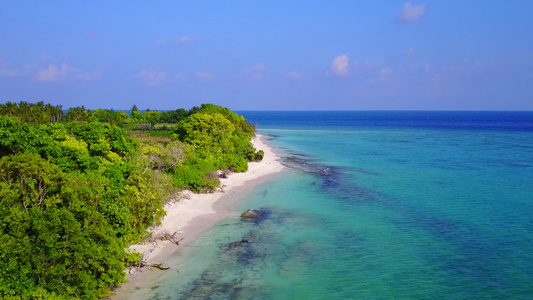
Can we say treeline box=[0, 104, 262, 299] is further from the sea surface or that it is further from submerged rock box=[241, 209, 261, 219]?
submerged rock box=[241, 209, 261, 219]

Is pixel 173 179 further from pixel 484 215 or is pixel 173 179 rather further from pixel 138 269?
pixel 484 215

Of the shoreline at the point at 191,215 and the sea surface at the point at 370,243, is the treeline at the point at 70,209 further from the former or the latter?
the sea surface at the point at 370,243

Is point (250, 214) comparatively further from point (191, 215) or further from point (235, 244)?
point (235, 244)

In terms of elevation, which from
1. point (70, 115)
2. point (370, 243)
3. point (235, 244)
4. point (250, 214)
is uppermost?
point (70, 115)

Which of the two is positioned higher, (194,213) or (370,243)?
(194,213)

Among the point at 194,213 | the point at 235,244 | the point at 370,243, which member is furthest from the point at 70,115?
the point at 370,243

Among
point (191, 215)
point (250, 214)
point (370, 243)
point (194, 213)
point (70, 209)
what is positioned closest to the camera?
point (70, 209)
